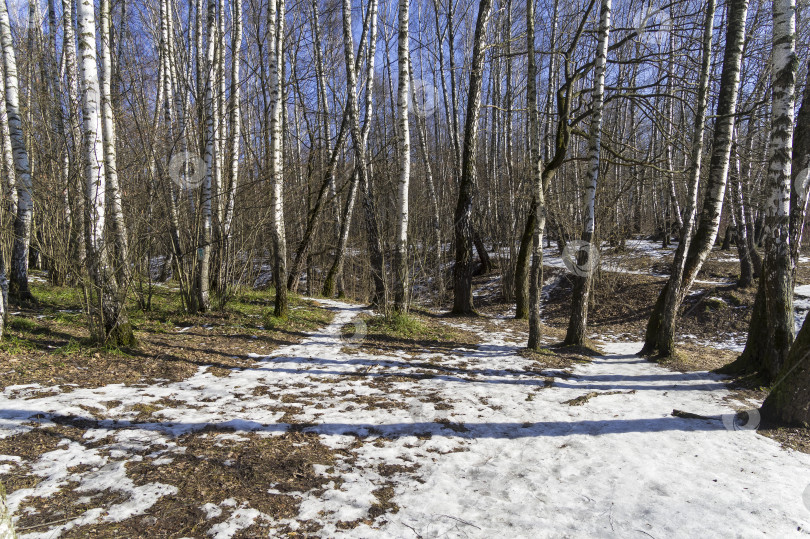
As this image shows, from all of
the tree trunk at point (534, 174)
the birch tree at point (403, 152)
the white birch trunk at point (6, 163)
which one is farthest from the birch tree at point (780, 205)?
the white birch trunk at point (6, 163)

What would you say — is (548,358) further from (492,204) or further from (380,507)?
(492,204)

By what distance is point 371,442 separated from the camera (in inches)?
143

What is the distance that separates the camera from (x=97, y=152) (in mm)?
4586

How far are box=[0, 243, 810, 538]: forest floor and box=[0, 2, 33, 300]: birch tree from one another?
1056 mm

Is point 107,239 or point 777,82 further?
point 107,239

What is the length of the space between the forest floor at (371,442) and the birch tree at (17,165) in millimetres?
1056

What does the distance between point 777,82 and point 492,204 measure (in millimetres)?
10104

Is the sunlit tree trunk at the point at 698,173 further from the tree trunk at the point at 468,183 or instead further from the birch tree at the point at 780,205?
the tree trunk at the point at 468,183

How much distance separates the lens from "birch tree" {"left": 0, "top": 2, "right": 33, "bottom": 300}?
20.2ft

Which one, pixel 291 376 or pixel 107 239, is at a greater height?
pixel 107 239

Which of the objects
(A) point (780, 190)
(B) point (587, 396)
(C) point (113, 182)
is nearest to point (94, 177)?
(C) point (113, 182)

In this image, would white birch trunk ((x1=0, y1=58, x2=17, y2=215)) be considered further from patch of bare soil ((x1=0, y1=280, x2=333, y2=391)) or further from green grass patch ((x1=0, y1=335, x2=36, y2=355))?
green grass patch ((x1=0, y1=335, x2=36, y2=355))

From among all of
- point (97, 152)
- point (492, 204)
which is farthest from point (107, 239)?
point (492, 204)

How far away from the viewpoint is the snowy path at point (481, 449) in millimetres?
2666
